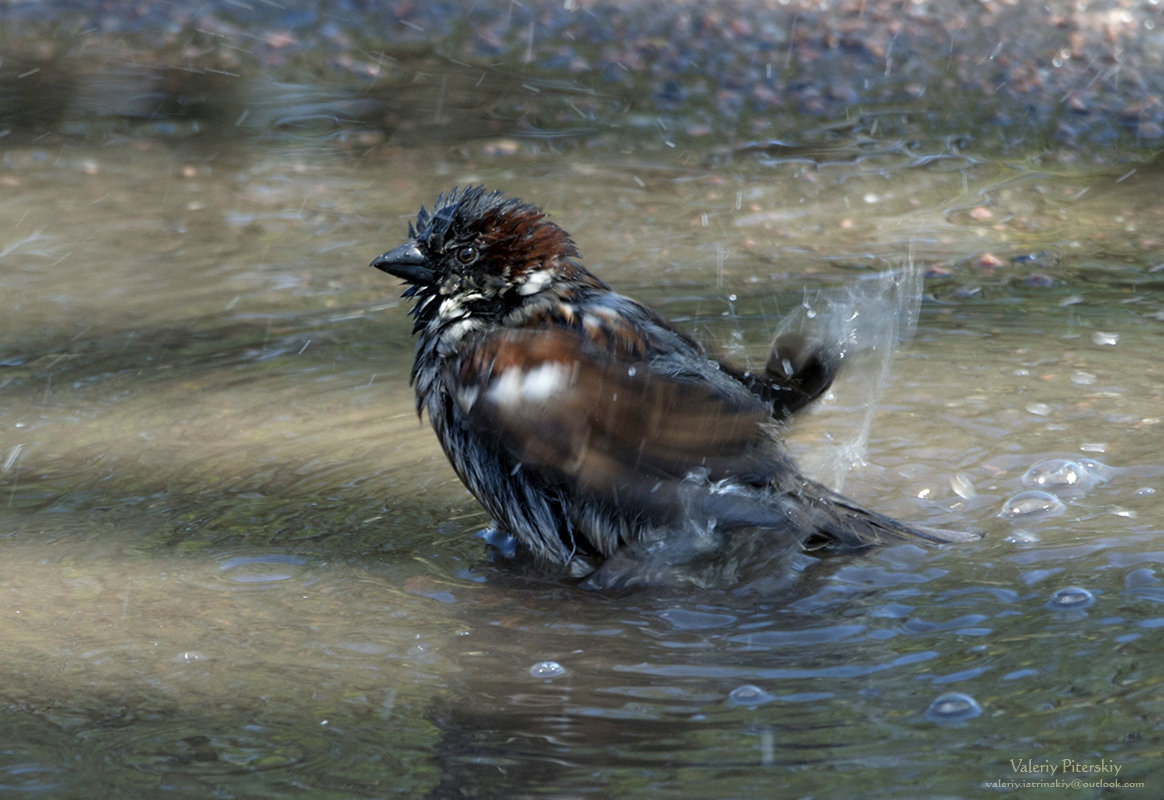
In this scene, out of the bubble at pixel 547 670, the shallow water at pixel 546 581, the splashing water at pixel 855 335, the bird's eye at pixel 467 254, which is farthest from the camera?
the bird's eye at pixel 467 254

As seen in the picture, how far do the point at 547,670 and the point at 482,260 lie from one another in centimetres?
126

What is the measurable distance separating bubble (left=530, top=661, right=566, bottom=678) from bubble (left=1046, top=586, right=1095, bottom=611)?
1.19 metres

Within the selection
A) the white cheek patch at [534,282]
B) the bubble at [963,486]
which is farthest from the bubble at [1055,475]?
the white cheek patch at [534,282]

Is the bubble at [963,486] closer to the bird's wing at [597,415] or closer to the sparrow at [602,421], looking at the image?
the sparrow at [602,421]

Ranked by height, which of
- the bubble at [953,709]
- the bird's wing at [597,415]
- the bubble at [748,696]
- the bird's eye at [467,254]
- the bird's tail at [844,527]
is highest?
the bird's eye at [467,254]

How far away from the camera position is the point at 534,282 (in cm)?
401

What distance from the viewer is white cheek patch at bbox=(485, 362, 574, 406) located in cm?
369

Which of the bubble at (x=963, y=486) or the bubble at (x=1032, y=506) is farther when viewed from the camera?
the bubble at (x=963, y=486)

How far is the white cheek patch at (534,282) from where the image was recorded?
400 centimetres

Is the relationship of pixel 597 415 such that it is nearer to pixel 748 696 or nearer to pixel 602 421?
pixel 602 421

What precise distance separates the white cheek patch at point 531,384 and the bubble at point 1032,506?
4.36 ft

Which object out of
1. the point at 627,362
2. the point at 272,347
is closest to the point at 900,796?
the point at 627,362

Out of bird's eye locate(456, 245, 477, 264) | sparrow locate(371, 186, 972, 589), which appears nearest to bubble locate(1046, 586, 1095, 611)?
sparrow locate(371, 186, 972, 589)

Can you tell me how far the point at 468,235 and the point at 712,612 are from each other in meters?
1.28
